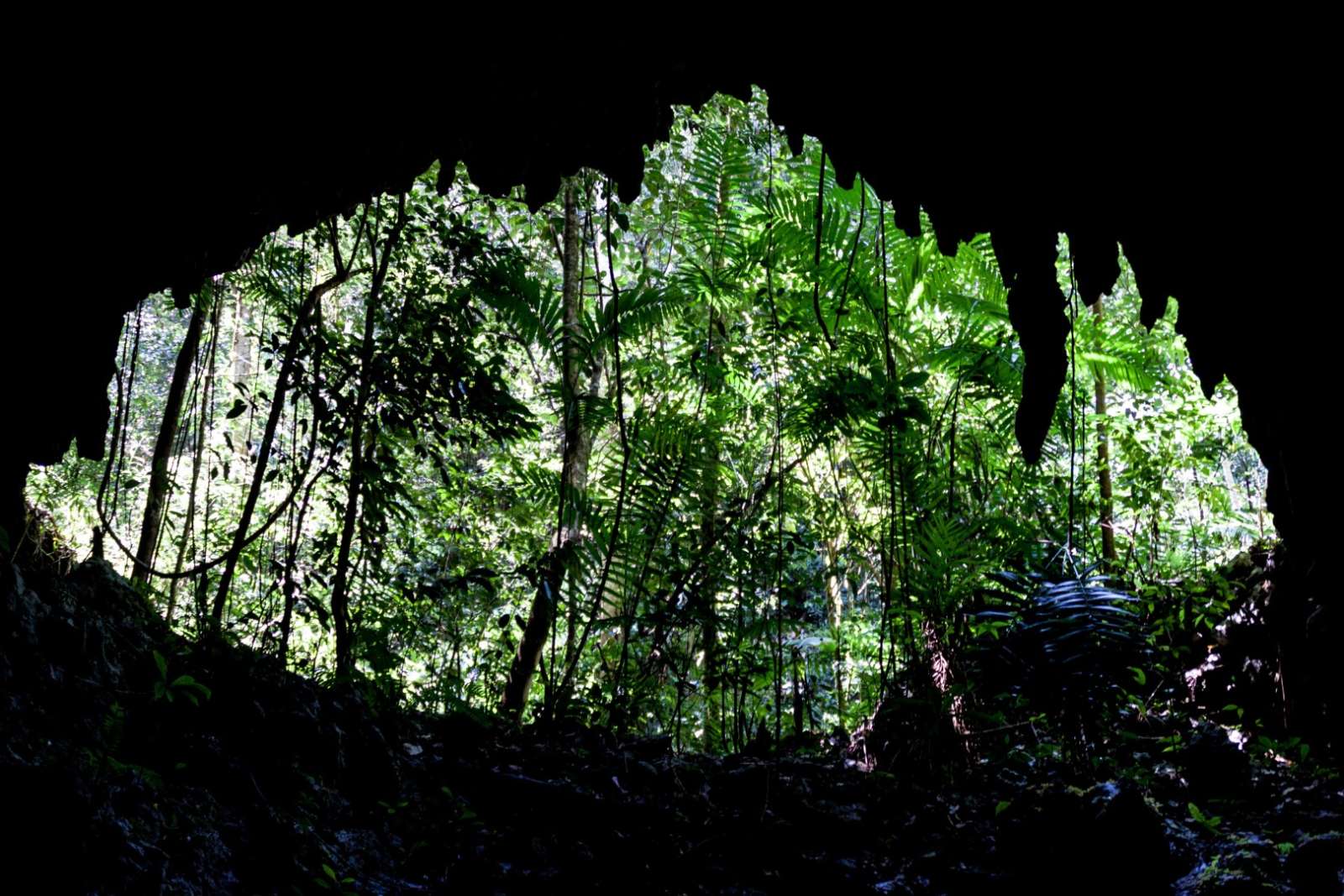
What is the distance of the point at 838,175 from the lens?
3.12 m

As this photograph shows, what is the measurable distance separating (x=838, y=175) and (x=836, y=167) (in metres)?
0.03

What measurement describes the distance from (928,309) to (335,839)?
14.4 ft

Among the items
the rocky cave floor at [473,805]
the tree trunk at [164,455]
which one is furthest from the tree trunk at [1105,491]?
the tree trunk at [164,455]

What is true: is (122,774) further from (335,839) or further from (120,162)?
(120,162)

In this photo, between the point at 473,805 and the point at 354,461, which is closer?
the point at 473,805

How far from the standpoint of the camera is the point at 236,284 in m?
4.89

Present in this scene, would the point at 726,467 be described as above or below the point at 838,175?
below

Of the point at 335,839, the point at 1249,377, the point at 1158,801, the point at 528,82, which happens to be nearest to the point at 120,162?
the point at 528,82

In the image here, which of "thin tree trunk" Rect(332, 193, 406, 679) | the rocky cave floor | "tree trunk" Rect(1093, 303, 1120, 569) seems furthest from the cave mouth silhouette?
"tree trunk" Rect(1093, 303, 1120, 569)

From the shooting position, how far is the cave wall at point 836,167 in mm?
2443

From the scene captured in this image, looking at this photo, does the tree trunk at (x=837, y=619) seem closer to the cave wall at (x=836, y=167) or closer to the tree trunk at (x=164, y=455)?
the cave wall at (x=836, y=167)

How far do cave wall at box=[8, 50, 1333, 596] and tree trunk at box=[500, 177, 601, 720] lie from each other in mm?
1279

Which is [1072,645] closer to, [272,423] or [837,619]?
[272,423]

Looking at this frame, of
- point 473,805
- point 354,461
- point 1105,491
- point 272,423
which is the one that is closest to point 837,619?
point 1105,491
